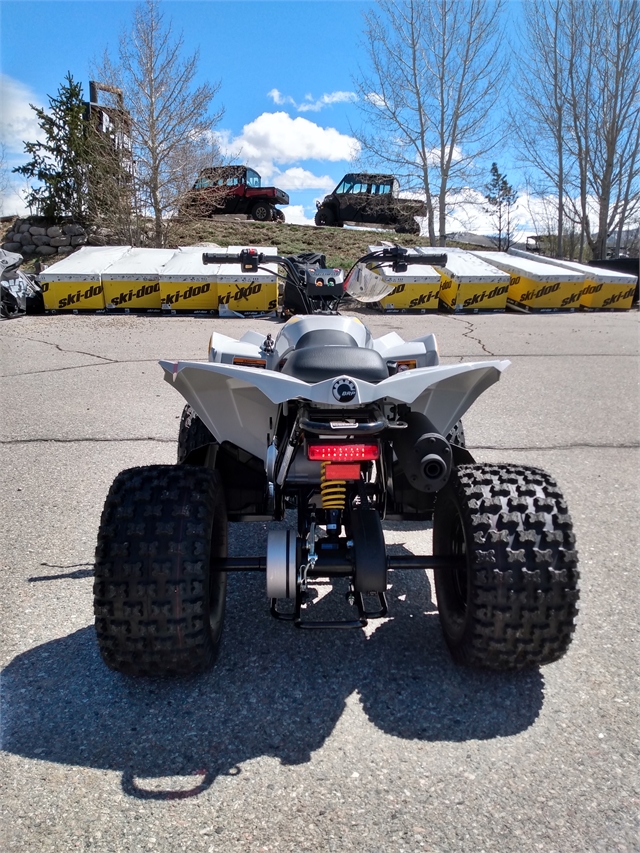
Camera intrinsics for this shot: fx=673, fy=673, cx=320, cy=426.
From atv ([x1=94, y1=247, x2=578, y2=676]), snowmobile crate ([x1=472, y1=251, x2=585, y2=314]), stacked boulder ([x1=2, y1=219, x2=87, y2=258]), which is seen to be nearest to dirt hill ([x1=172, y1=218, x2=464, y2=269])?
stacked boulder ([x1=2, y1=219, x2=87, y2=258])

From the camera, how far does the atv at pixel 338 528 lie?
241 centimetres

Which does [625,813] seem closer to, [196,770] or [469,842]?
[469,842]

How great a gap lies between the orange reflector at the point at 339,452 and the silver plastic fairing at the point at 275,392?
12 cm

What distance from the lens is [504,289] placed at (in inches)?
613

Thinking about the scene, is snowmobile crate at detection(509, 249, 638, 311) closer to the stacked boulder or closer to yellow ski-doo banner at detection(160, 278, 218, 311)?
yellow ski-doo banner at detection(160, 278, 218, 311)

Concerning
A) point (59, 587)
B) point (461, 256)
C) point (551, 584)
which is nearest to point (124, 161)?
point (461, 256)

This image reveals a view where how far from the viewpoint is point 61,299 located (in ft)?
46.2

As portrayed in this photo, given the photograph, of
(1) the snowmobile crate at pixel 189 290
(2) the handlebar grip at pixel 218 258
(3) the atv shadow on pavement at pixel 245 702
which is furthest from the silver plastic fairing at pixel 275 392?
(1) the snowmobile crate at pixel 189 290

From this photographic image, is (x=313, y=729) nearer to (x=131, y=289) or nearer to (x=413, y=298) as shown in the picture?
(x=131, y=289)

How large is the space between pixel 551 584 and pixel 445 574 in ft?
1.97

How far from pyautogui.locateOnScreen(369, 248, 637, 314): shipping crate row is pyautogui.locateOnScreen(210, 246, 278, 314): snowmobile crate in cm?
257

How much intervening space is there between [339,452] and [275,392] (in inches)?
12.4

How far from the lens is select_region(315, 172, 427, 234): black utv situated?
88.8ft

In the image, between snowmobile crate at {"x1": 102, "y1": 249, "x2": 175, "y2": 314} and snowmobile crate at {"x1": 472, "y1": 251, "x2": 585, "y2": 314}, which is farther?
snowmobile crate at {"x1": 472, "y1": 251, "x2": 585, "y2": 314}
